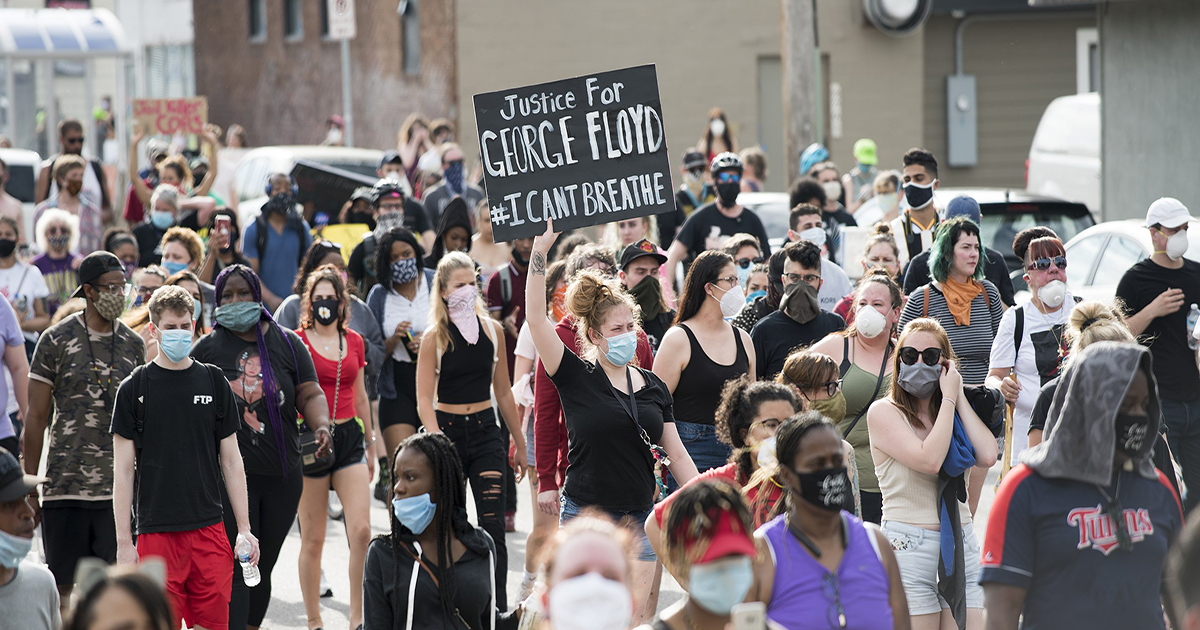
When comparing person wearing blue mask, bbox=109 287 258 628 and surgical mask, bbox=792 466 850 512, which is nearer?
surgical mask, bbox=792 466 850 512

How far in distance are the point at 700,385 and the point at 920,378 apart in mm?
1437

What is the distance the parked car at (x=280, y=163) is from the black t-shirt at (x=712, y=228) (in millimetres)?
9295

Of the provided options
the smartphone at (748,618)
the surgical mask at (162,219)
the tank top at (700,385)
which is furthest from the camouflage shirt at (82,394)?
the surgical mask at (162,219)

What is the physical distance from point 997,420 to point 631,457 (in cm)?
164

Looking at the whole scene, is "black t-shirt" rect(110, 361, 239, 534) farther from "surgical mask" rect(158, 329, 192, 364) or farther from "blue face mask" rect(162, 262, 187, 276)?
"blue face mask" rect(162, 262, 187, 276)

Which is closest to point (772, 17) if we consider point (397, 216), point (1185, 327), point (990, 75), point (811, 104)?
point (990, 75)

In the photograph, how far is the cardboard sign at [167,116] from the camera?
2061 centimetres

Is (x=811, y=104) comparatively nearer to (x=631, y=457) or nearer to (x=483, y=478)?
(x=483, y=478)

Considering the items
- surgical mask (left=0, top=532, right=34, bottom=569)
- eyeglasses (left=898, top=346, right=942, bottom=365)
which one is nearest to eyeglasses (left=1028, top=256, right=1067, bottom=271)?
eyeglasses (left=898, top=346, right=942, bottom=365)

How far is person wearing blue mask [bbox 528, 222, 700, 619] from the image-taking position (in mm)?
6145

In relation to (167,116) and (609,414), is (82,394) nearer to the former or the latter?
(609,414)

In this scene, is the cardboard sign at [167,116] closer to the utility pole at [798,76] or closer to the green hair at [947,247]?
the utility pole at [798,76]

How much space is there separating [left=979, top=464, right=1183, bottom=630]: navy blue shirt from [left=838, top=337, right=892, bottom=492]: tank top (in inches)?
100

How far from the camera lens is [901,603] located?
159 inches
